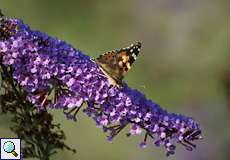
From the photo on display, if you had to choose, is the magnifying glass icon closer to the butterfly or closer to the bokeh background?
the butterfly

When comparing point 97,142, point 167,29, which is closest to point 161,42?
point 167,29

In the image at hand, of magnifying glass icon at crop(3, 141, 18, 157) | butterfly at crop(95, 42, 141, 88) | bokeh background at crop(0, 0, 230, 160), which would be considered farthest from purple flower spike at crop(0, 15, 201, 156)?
bokeh background at crop(0, 0, 230, 160)

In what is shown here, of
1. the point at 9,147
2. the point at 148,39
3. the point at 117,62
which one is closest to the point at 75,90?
the point at 117,62

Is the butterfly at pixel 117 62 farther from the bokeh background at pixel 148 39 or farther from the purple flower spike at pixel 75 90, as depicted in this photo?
the bokeh background at pixel 148 39

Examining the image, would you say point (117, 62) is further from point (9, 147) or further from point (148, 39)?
point (148, 39)

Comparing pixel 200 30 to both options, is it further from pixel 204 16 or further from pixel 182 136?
pixel 182 136

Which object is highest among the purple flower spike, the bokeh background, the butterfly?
the bokeh background

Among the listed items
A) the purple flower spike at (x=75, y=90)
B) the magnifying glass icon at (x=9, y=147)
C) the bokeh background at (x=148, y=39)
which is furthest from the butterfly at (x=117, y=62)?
the bokeh background at (x=148, y=39)
